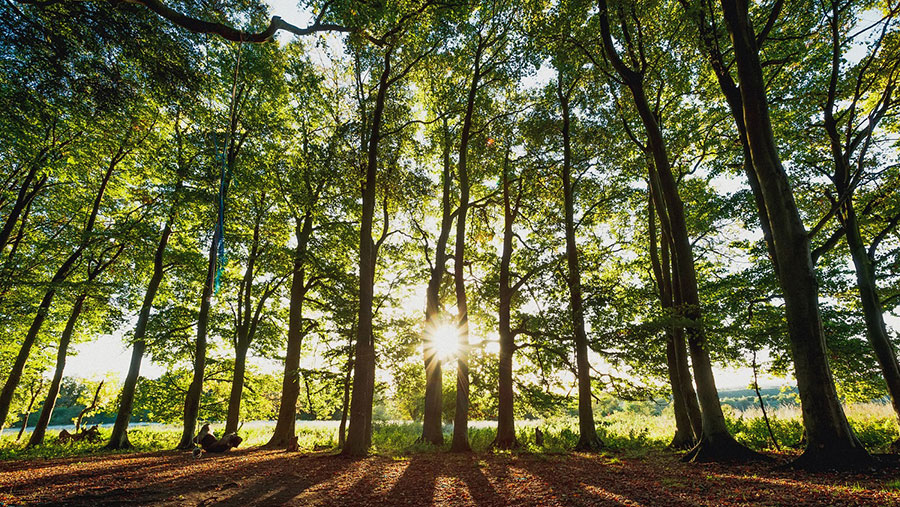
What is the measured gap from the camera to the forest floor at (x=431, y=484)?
4715mm

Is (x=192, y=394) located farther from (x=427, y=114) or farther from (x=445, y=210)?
(x=427, y=114)

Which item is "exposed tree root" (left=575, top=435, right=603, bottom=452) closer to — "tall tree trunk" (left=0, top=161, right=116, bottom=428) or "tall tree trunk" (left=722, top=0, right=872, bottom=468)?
"tall tree trunk" (left=722, top=0, right=872, bottom=468)

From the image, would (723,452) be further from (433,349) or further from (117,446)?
(117,446)

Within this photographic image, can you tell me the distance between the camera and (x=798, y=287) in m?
6.28

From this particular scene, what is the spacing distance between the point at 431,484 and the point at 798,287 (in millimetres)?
7692

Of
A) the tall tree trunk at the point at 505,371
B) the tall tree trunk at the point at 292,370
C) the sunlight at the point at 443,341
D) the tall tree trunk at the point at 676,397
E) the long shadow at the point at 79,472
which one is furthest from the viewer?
the sunlight at the point at 443,341

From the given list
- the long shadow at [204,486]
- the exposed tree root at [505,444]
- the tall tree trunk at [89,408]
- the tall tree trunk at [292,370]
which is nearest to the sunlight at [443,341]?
the exposed tree root at [505,444]

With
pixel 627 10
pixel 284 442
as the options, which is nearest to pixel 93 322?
pixel 284 442

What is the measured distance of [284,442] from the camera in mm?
14164

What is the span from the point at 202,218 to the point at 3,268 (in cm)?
674

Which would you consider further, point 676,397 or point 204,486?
point 676,397

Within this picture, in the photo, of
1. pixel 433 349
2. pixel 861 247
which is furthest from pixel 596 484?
pixel 861 247

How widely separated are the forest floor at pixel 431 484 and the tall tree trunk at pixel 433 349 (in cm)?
561

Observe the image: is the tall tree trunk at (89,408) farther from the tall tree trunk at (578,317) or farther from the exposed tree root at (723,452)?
the exposed tree root at (723,452)
